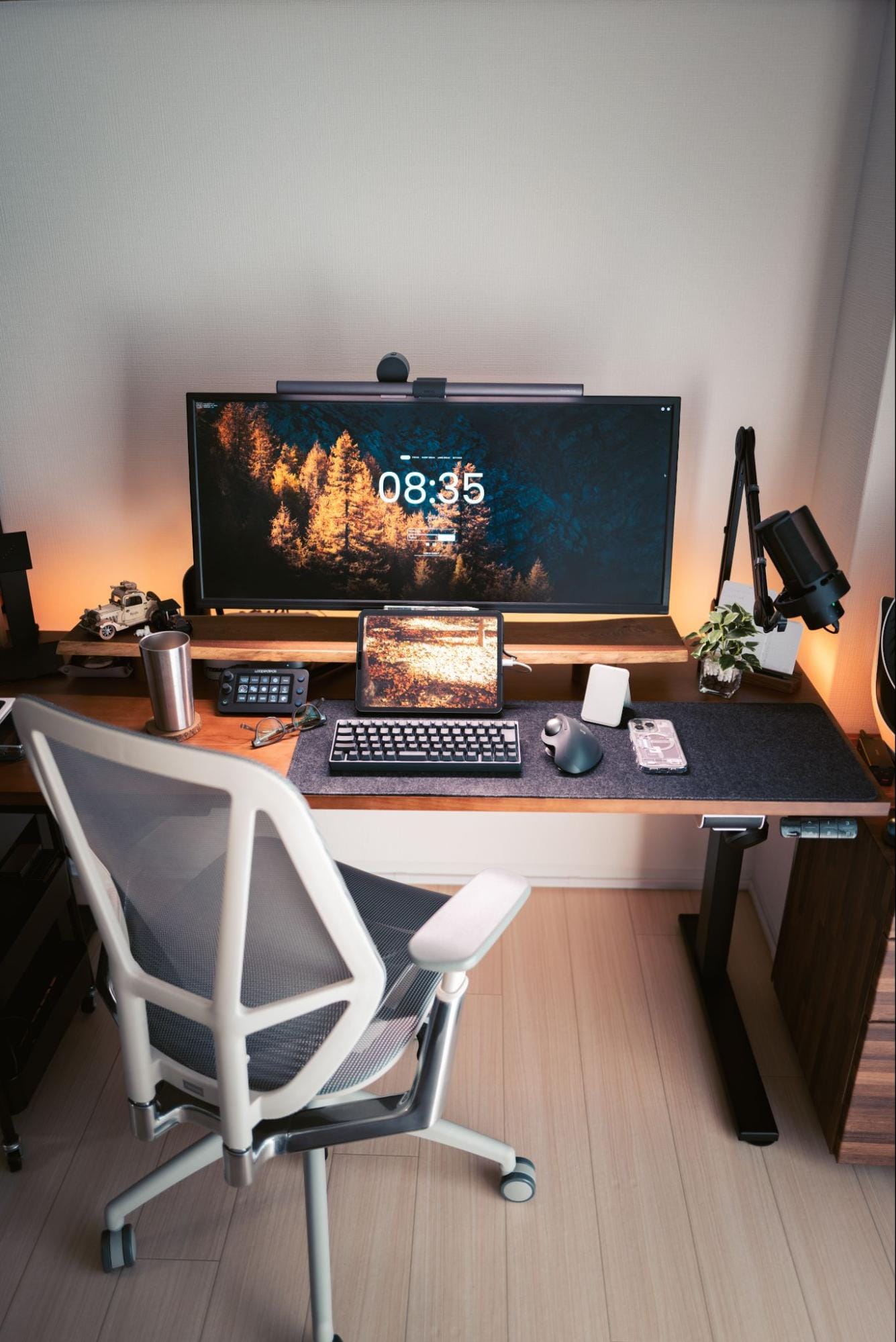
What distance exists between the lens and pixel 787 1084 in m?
1.88

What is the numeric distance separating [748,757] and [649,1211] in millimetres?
805

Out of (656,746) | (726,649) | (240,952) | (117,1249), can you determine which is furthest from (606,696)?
(117,1249)

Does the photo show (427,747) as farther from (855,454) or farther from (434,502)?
(855,454)

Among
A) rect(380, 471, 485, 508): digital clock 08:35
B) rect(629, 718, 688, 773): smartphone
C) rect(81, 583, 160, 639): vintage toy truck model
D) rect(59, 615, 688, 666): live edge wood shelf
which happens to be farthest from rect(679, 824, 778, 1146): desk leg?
rect(81, 583, 160, 639): vintage toy truck model

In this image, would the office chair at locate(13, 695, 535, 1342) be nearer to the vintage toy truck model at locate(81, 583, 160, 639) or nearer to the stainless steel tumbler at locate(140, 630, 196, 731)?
the stainless steel tumbler at locate(140, 630, 196, 731)

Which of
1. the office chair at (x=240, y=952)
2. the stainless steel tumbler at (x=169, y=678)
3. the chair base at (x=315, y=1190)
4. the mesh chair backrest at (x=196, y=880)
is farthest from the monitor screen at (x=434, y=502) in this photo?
the chair base at (x=315, y=1190)

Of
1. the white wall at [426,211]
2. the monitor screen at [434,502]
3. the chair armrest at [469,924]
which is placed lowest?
the chair armrest at [469,924]

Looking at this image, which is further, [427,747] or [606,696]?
[606,696]

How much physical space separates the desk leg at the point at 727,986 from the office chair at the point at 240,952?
2.24ft

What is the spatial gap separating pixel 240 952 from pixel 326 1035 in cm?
21

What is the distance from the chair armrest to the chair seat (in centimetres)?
15

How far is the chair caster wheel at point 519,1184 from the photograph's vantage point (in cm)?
166

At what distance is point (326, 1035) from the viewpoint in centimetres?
120

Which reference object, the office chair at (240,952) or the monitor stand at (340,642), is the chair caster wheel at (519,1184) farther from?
the monitor stand at (340,642)
